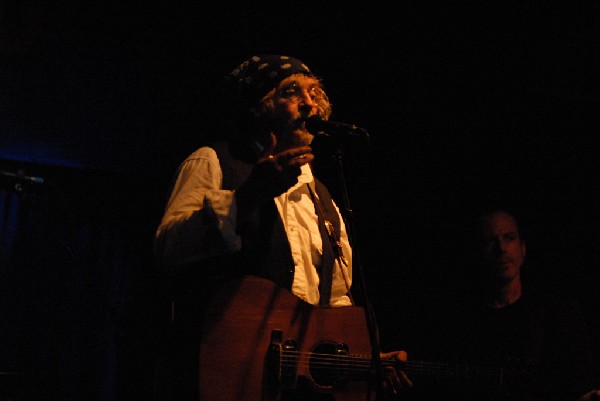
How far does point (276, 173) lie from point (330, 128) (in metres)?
0.32

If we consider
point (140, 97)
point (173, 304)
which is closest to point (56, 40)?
point (140, 97)

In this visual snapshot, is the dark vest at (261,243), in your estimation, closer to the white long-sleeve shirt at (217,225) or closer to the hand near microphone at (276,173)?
the white long-sleeve shirt at (217,225)

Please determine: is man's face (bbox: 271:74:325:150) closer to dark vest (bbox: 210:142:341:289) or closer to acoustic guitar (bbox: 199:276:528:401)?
dark vest (bbox: 210:142:341:289)

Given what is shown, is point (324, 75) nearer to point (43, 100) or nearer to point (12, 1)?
point (12, 1)

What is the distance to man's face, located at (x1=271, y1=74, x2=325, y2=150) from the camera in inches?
99.5

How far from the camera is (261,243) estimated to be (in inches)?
86.5

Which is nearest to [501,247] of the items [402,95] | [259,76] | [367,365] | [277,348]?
[402,95]

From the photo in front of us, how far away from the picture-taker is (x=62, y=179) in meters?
6.15

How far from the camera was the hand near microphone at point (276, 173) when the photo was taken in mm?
1835

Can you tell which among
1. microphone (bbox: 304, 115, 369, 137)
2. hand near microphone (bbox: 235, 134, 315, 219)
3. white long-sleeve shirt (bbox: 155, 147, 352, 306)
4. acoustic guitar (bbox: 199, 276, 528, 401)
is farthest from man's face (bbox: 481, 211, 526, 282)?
hand near microphone (bbox: 235, 134, 315, 219)

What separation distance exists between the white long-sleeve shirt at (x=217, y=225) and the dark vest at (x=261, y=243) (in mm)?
44

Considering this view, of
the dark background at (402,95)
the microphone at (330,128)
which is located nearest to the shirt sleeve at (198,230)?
the microphone at (330,128)

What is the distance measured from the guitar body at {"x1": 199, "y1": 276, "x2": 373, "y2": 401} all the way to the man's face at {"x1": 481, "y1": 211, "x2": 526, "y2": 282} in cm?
209

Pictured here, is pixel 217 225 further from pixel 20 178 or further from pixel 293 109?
pixel 20 178
